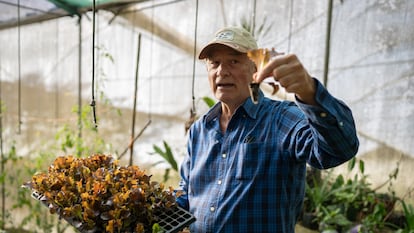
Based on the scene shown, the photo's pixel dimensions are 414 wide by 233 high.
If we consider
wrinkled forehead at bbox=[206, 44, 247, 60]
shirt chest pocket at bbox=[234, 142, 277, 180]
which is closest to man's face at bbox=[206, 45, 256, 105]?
wrinkled forehead at bbox=[206, 44, 247, 60]

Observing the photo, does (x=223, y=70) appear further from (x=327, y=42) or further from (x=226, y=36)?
(x=327, y=42)

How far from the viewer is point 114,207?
82 centimetres

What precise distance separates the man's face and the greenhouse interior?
0.37 metres

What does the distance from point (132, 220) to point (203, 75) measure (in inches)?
76.9

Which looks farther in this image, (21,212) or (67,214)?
(21,212)

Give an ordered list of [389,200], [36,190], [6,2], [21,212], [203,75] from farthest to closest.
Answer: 1. [21,212]
2. [6,2]
3. [203,75]
4. [389,200]
5. [36,190]

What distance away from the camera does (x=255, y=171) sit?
0.98 m

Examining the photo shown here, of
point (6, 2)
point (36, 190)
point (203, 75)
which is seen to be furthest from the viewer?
point (6, 2)

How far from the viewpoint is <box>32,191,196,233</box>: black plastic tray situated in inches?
34.2

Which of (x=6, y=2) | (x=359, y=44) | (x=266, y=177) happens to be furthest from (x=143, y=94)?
(x=266, y=177)

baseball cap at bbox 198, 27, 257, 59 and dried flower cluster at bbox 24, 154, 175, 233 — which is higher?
baseball cap at bbox 198, 27, 257, 59

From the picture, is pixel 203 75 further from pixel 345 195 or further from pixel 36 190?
pixel 36 190

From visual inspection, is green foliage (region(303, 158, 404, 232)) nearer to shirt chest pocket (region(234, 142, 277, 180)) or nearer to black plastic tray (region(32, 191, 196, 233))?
shirt chest pocket (region(234, 142, 277, 180))

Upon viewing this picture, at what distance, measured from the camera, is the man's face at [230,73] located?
1.01 m
